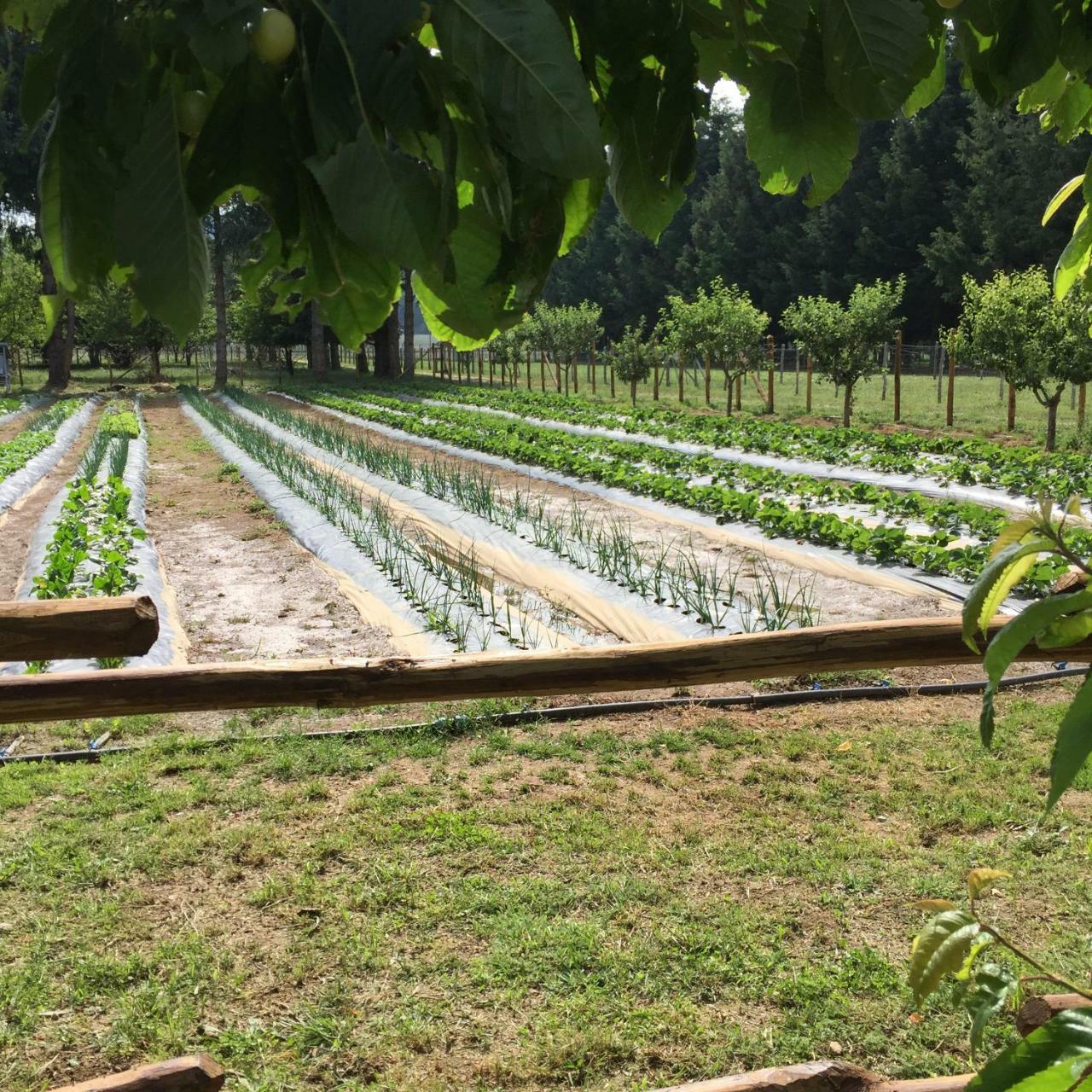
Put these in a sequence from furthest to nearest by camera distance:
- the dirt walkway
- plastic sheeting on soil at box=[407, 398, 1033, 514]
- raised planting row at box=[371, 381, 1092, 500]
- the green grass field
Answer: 1. the green grass field
2. raised planting row at box=[371, 381, 1092, 500]
3. plastic sheeting on soil at box=[407, 398, 1033, 514]
4. the dirt walkway

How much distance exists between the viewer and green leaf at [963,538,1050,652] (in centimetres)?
94

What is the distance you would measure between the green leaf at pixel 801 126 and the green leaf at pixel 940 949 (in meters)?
0.74

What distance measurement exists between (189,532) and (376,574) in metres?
3.55

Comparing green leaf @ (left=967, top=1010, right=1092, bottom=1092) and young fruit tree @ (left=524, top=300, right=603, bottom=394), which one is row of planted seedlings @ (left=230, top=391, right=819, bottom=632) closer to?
green leaf @ (left=967, top=1010, right=1092, bottom=1092)

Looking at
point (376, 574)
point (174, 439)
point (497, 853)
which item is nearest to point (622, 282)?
point (174, 439)

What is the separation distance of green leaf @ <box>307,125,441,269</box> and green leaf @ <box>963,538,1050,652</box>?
0.57 meters

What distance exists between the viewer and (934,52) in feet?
3.69

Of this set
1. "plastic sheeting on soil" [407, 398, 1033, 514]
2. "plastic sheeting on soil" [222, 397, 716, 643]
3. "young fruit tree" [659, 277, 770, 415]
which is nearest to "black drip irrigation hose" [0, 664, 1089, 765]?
"plastic sheeting on soil" [222, 397, 716, 643]

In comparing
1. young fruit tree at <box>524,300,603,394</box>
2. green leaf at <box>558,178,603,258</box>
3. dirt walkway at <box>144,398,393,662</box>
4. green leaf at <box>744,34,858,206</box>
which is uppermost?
young fruit tree at <box>524,300,603,394</box>

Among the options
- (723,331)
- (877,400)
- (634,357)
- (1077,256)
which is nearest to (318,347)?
(634,357)

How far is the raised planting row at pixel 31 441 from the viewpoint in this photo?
13.0 metres

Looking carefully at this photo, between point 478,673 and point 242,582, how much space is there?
20.2 feet

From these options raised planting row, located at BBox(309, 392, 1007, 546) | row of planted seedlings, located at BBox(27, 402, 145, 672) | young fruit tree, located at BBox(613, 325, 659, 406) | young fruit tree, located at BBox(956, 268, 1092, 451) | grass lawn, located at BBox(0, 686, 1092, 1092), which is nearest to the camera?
grass lawn, located at BBox(0, 686, 1092, 1092)

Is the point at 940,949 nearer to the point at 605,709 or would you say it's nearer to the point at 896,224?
the point at 605,709
